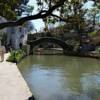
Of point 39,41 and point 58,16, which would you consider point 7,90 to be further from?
point 39,41

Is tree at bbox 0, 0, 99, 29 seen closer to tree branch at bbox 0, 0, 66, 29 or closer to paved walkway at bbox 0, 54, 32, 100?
tree branch at bbox 0, 0, 66, 29

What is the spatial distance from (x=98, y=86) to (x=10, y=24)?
36.1ft

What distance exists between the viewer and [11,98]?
49.6 feet

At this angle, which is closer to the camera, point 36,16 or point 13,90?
point 36,16

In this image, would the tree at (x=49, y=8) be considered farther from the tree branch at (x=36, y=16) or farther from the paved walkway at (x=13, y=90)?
the paved walkway at (x=13, y=90)

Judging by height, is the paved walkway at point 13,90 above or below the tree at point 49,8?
below

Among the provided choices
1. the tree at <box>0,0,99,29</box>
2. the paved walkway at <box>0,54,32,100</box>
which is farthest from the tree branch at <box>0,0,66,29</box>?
the paved walkway at <box>0,54,32,100</box>

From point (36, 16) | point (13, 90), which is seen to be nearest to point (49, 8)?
point (36, 16)

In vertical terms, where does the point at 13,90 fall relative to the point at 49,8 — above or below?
below

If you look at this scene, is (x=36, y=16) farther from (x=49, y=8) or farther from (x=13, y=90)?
(x=13, y=90)

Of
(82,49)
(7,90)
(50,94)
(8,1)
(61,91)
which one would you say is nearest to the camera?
(8,1)

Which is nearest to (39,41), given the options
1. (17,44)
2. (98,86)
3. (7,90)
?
(17,44)

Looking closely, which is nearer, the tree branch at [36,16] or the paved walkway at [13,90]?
the tree branch at [36,16]

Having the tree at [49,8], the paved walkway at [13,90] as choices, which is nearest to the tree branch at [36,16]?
the tree at [49,8]
